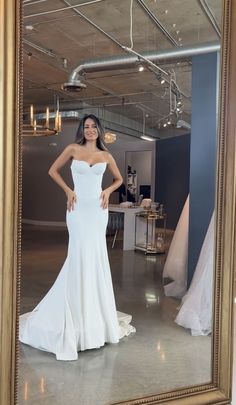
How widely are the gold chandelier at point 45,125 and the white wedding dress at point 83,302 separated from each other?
0.27m

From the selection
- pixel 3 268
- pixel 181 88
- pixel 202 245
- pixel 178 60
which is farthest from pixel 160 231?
pixel 3 268

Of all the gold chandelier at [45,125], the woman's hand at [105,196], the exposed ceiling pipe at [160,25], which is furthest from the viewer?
the exposed ceiling pipe at [160,25]

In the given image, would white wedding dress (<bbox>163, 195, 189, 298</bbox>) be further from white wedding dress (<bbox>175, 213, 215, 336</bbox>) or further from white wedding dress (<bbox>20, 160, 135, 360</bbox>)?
white wedding dress (<bbox>20, 160, 135, 360</bbox>)

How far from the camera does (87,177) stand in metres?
1.71

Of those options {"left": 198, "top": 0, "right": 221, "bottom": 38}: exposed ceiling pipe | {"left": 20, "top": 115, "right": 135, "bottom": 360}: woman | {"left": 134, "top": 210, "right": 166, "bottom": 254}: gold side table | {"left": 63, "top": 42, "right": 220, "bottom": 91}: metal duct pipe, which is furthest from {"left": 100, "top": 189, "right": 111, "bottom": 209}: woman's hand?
{"left": 198, "top": 0, "right": 221, "bottom": 38}: exposed ceiling pipe

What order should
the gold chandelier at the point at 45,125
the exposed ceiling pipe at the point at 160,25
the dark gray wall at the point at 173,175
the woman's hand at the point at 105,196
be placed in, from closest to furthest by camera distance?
the gold chandelier at the point at 45,125, the woman's hand at the point at 105,196, the dark gray wall at the point at 173,175, the exposed ceiling pipe at the point at 160,25

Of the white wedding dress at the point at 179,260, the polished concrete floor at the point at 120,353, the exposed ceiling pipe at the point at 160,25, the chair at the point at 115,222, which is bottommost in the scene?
the polished concrete floor at the point at 120,353

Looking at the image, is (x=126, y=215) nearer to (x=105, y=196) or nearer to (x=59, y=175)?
(x=105, y=196)

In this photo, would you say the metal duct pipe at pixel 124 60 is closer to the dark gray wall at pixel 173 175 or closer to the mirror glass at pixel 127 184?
the mirror glass at pixel 127 184

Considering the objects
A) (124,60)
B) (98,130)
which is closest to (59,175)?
(98,130)

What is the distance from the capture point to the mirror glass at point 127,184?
1.55 metres

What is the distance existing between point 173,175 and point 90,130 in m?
0.52

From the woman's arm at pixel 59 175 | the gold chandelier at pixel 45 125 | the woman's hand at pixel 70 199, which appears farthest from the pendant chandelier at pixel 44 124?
the woman's hand at pixel 70 199

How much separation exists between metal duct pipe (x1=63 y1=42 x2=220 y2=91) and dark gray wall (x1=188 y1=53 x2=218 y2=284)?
5cm
